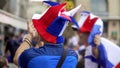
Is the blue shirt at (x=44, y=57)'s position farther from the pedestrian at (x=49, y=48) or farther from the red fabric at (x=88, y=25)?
the red fabric at (x=88, y=25)

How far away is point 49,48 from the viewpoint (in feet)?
14.4

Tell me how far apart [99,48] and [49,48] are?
2029 mm

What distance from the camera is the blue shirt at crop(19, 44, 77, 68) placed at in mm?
4285

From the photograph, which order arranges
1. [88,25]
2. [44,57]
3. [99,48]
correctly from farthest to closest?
[88,25] → [99,48] → [44,57]

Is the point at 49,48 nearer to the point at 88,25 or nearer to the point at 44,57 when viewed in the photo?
the point at 44,57

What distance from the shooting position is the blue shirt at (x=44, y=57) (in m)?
4.29

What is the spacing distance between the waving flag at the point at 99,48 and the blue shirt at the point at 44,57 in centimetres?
186

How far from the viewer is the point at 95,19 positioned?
21.6 ft

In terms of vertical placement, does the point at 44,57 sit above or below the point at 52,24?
below

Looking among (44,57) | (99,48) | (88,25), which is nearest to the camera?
(44,57)

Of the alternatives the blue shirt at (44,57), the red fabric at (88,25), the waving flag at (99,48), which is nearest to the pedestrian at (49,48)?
the blue shirt at (44,57)

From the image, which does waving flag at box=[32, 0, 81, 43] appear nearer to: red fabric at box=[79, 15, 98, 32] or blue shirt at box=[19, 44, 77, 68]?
blue shirt at box=[19, 44, 77, 68]

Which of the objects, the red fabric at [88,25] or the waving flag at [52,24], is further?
the red fabric at [88,25]

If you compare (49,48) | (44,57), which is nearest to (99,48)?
(49,48)
